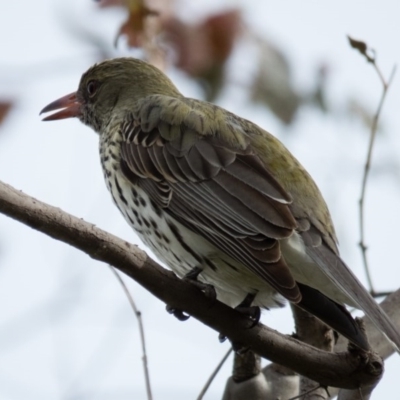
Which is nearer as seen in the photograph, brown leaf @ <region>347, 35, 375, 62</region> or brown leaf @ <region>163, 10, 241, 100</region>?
brown leaf @ <region>347, 35, 375, 62</region>

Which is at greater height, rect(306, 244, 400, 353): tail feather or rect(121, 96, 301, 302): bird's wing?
rect(121, 96, 301, 302): bird's wing

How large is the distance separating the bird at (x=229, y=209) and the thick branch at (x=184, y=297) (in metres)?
0.15

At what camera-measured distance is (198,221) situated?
14.3ft

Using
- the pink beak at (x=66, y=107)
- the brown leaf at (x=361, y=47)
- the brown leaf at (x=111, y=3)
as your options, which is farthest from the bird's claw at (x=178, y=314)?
the pink beak at (x=66, y=107)

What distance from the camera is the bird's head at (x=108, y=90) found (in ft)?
19.5

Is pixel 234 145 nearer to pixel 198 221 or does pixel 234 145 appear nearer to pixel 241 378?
pixel 198 221

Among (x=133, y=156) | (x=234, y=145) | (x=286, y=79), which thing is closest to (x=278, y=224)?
(x=234, y=145)

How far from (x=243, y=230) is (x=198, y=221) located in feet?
0.88

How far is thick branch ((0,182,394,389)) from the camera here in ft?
10.9

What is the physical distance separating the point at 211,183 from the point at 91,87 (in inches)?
73.9

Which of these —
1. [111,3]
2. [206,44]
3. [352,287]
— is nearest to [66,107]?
[111,3]

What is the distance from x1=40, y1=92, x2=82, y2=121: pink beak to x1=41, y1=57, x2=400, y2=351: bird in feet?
2.27

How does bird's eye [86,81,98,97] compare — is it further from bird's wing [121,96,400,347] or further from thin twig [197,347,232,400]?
thin twig [197,347,232,400]

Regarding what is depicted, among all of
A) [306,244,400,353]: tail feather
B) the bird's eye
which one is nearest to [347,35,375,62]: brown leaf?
[306,244,400,353]: tail feather
